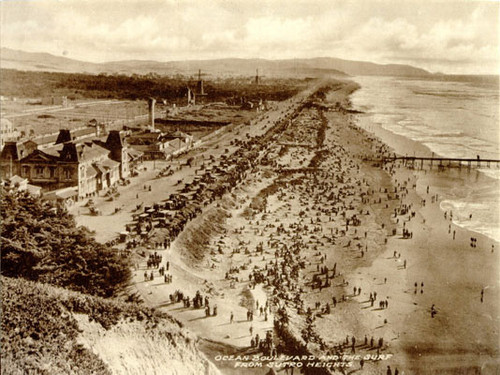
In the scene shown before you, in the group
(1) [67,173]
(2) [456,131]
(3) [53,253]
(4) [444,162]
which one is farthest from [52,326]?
(2) [456,131]

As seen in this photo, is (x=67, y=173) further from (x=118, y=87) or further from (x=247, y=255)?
(x=118, y=87)

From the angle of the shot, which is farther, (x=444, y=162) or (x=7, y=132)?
(x=444, y=162)

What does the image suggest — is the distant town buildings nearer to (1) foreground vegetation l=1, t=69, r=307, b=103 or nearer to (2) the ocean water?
(1) foreground vegetation l=1, t=69, r=307, b=103

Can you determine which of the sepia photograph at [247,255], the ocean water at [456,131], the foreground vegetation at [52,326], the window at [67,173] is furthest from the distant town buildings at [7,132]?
the ocean water at [456,131]

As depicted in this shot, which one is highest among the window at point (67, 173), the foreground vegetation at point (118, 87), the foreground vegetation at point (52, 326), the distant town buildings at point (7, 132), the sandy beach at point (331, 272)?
the foreground vegetation at point (118, 87)

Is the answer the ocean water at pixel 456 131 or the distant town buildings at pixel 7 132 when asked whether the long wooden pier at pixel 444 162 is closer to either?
the ocean water at pixel 456 131

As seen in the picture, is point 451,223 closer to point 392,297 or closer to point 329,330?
point 392,297

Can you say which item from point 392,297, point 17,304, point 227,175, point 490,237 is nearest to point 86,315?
point 17,304
